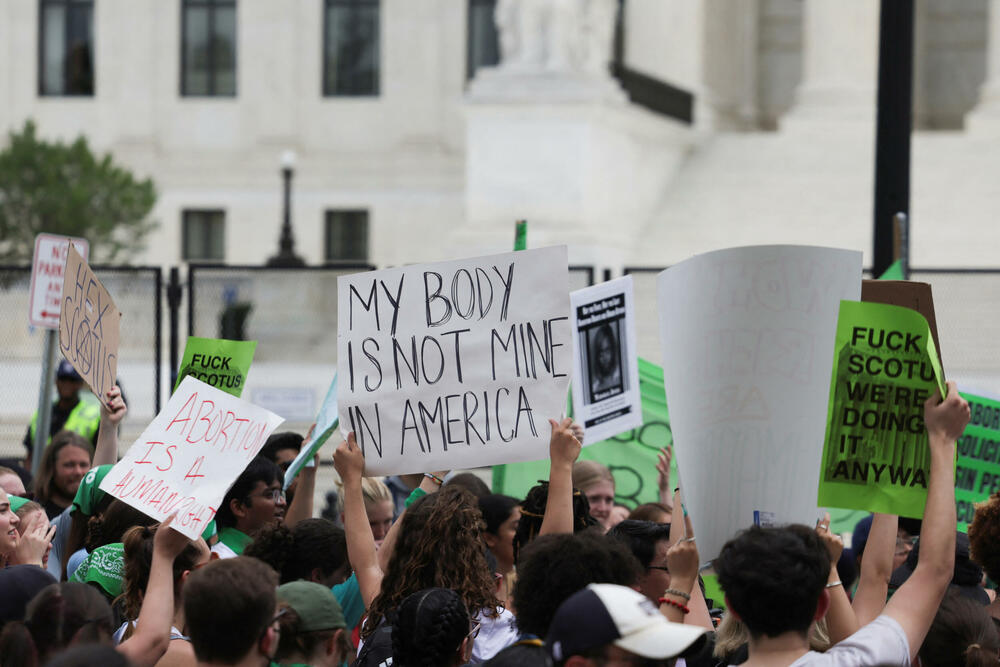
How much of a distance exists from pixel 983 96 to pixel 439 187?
38.5ft

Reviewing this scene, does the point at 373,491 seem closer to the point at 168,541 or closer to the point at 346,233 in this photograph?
the point at 168,541

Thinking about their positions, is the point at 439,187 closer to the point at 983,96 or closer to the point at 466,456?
the point at 983,96

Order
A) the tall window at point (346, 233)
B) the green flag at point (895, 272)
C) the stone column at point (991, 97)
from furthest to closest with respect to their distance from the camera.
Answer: the tall window at point (346, 233) < the stone column at point (991, 97) < the green flag at point (895, 272)

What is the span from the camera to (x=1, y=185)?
3088cm

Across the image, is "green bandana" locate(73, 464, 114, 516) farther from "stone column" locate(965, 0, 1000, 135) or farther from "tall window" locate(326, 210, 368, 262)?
"tall window" locate(326, 210, 368, 262)

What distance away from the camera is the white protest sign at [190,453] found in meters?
5.08

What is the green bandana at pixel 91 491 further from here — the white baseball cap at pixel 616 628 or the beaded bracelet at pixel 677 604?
the white baseball cap at pixel 616 628

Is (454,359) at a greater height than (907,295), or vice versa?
(907,295)

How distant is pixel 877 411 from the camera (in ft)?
14.7

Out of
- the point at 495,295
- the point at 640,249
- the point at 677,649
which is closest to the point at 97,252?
the point at 640,249

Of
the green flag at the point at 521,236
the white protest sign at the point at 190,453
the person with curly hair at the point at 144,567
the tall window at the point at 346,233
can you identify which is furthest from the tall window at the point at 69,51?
the person with curly hair at the point at 144,567

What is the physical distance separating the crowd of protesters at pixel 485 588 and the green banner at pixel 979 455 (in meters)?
0.83

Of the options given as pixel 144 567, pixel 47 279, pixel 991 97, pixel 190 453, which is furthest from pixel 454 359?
pixel 991 97

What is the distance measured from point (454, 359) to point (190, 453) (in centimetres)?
87
